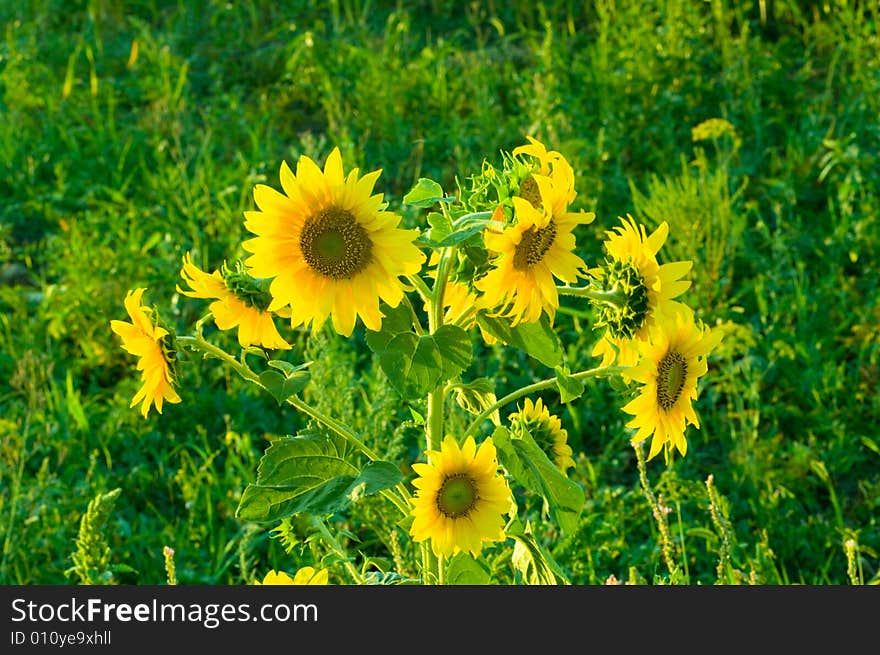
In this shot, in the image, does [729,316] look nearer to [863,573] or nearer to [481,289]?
[863,573]

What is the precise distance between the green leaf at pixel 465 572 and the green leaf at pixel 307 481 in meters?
0.22

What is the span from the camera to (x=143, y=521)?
3070mm

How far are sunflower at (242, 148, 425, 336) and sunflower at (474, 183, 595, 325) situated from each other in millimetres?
101

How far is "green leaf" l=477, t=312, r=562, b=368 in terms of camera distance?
172 cm

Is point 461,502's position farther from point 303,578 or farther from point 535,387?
point 303,578

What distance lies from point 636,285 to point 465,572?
521mm

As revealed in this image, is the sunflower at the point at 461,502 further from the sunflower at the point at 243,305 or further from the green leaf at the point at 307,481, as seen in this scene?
the sunflower at the point at 243,305

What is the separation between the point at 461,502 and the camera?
171 centimetres

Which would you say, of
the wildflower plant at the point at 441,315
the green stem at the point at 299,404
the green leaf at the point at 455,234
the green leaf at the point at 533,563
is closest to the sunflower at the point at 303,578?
the wildflower plant at the point at 441,315

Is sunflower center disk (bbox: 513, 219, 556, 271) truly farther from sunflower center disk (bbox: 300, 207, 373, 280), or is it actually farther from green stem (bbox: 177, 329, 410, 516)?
green stem (bbox: 177, 329, 410, 516)

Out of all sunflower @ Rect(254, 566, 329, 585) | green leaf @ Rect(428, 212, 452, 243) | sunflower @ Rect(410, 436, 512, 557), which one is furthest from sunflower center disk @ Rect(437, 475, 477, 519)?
green leaf @ Rect(428, 212, 452, 243)

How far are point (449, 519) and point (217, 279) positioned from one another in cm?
45

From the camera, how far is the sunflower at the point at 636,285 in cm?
168

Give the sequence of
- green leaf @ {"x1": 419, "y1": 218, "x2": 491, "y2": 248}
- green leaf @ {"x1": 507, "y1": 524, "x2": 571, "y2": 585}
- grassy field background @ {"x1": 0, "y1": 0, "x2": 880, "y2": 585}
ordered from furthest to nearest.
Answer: grassy field background @ {"x1": 0, "y1": 0, "x2": 880, "y2": 585}
green leaf @ {"x1": 507, "y1": 524, "x2": 571, "y2": 585}
green leaf @ {"x1": 419, "y1": 218, "x2": 491, "y2": 248}
